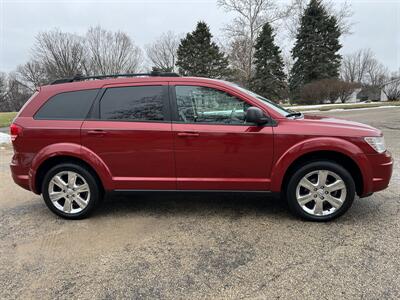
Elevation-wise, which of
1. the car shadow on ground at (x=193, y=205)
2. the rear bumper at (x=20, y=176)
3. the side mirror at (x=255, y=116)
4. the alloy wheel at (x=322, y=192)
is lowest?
the car shadow on ground at (x=193, y=205)

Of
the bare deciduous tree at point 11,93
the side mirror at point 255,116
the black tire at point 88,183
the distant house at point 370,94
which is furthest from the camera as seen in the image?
the bare deciduous tree at point 11,93

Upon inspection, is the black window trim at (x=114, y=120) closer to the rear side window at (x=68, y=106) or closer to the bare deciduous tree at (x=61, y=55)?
the rear side window at (x=68, y=106)

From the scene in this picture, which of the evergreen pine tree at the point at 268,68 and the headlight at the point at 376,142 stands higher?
the evergreen pine tree at the point at 268,68

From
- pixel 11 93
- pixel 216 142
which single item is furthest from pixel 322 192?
pixel 11 93

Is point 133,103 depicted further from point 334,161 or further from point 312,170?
point 334,161

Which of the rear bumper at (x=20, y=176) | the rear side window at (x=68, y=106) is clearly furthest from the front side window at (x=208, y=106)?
the rear bumper at (x=20, y=176)

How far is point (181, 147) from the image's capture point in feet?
12.5

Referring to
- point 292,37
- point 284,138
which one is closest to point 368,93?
point 292,37

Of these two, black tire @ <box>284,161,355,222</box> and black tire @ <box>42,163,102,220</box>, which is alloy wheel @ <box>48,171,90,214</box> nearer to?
black tire @ <box>42,163,102,220</box>

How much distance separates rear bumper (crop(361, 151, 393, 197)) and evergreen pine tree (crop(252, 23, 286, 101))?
3497 cm

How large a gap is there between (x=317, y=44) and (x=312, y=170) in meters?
40.3

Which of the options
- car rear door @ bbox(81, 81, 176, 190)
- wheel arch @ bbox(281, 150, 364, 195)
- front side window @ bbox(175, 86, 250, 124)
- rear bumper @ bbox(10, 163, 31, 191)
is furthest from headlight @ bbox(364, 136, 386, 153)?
rear bumper @ bbox(10, 163, 31, 191)

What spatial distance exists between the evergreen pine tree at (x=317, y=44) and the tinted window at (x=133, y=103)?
39.5 metres

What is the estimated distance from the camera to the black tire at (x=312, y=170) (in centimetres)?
369
